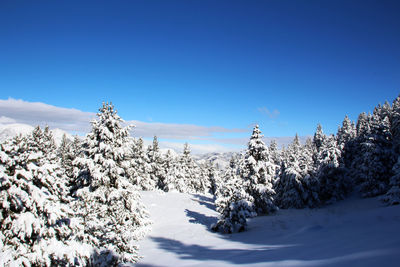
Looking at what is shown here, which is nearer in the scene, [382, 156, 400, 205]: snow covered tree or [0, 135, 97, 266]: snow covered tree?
[0, 135, 97, 266]: snow covered tree

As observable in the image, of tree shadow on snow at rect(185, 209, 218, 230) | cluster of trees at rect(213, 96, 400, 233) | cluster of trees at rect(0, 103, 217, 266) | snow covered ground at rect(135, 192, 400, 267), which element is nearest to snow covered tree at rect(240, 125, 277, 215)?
cluster of trees at rect(213, 96, 400, 233)

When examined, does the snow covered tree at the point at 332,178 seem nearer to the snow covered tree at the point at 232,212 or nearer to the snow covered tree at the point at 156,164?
the snow covered tree at the point at 232,212

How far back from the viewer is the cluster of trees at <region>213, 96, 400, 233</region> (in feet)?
71.7

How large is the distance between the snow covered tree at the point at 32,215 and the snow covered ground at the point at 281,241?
641 centimetres

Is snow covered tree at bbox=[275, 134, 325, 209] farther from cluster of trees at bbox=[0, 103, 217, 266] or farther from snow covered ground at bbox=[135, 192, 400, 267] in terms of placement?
cluster of trees at bbox=[0, 103, 217, 266]

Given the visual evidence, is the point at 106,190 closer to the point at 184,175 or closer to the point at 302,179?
the point at 302,179

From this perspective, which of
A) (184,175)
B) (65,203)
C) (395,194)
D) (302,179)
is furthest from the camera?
(184,175)

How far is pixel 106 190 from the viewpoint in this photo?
1598cm

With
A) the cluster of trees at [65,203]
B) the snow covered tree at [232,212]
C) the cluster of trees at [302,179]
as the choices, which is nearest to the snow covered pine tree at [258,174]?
the cluster of trees at [302,179]

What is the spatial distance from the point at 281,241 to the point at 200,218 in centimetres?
1345

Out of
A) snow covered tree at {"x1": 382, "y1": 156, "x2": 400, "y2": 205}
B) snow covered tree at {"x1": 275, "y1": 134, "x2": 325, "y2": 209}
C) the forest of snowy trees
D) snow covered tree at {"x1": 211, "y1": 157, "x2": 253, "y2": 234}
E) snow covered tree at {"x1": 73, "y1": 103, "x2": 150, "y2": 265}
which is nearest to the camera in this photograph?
the forest of snowy trees

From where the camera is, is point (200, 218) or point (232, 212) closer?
point (232, 212)

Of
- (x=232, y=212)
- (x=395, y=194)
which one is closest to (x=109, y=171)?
(x=232, y=212)

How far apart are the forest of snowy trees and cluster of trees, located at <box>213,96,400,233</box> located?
0.11 m
